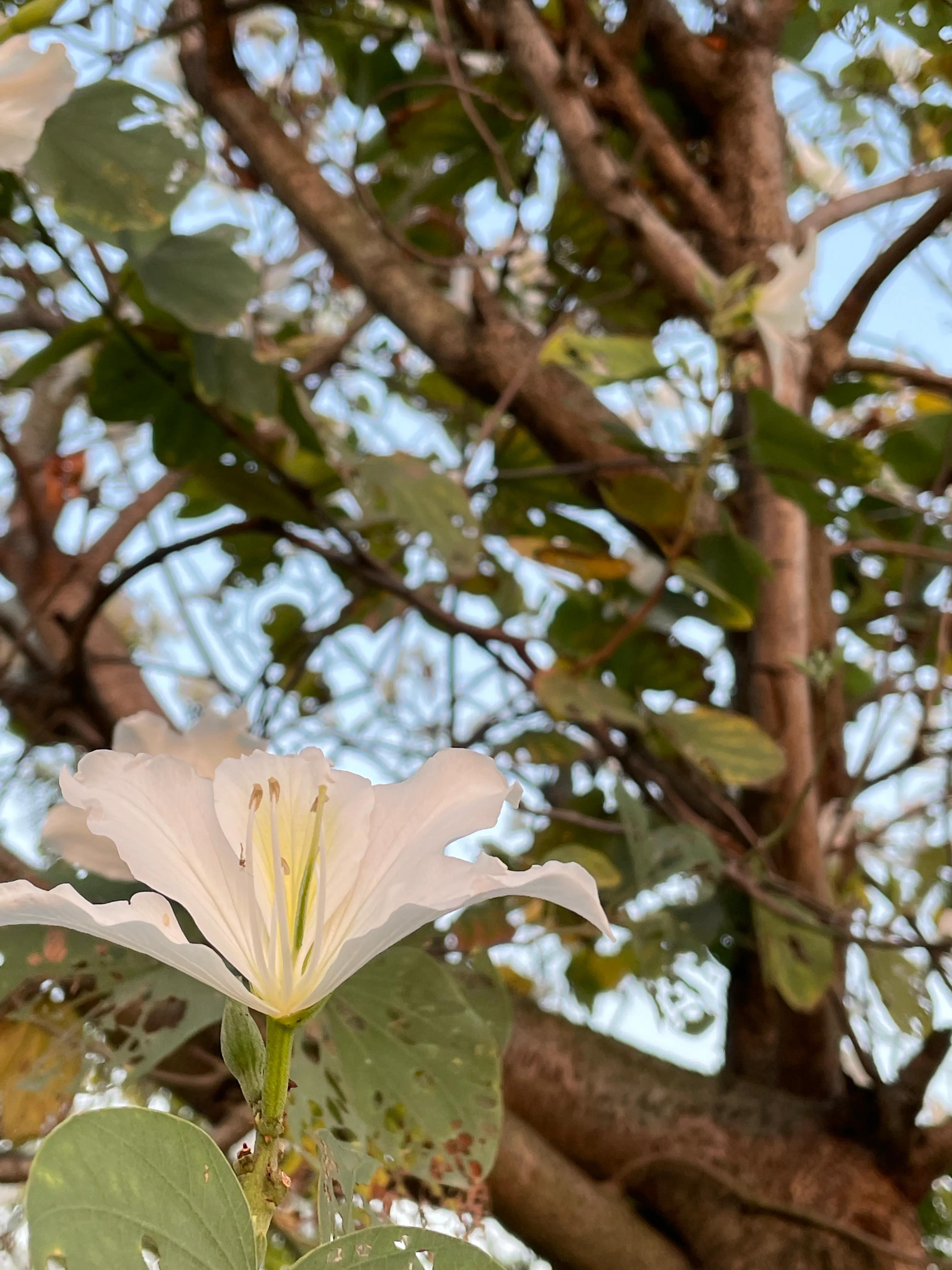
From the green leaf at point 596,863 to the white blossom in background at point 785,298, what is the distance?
338mm

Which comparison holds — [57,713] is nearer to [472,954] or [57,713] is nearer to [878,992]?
[472,954]

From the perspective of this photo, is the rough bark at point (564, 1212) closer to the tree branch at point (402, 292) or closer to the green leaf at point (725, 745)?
the green leaf at point (725, 745)

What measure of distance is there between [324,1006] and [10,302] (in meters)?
0.89

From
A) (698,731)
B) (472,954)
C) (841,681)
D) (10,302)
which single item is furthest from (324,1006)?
(10,302)

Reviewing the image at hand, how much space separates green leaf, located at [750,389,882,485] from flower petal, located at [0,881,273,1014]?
546mm

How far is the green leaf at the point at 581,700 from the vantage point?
639mm

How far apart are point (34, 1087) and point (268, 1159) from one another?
0.26 m

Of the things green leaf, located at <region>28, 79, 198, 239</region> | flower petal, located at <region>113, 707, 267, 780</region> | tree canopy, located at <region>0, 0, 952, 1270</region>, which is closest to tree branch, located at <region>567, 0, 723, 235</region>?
tree canopy, located at <region>0, 0, 952, 1270</region>

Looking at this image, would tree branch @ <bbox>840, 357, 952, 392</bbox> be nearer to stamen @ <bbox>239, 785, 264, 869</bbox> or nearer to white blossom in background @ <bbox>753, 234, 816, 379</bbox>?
white blossom in background @ <bbox>753, 234, 816, 379</bbox>

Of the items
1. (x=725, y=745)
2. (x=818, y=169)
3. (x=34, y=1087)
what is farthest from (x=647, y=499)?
(x=818, y=169)

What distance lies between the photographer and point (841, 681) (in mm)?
863

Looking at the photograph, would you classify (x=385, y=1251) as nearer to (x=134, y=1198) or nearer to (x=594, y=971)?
(x=134, y=1198)

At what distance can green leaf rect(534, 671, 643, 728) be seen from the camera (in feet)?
2.10

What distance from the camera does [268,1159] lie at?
20 cm
